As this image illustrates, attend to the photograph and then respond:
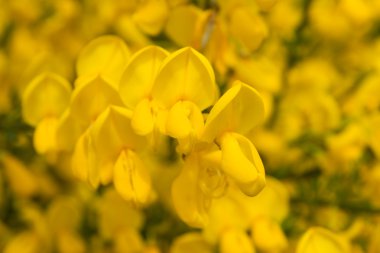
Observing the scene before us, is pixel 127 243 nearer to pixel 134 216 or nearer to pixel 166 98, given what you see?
pixel 134 216

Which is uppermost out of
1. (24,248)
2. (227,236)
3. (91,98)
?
(91,98)

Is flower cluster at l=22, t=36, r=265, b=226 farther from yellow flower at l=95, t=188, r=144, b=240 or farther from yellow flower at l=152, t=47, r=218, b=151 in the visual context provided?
yellow flower at l=95, t=188, r=144, b=240

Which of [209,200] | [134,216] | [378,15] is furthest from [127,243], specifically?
[378,15]

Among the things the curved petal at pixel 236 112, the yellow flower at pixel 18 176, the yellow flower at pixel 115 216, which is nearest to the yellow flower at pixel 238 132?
the curved petal at pixel 236 112

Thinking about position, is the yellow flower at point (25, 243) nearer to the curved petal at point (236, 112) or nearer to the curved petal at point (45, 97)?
the curved petal at point (45, 97)

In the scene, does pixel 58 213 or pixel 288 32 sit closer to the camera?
pixel 58 213

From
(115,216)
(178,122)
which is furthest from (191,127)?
(115,216)

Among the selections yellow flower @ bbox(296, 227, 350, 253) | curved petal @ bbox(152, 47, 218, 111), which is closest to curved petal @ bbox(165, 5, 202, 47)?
curved petal @ bbox(152, 47, 218, 111)
